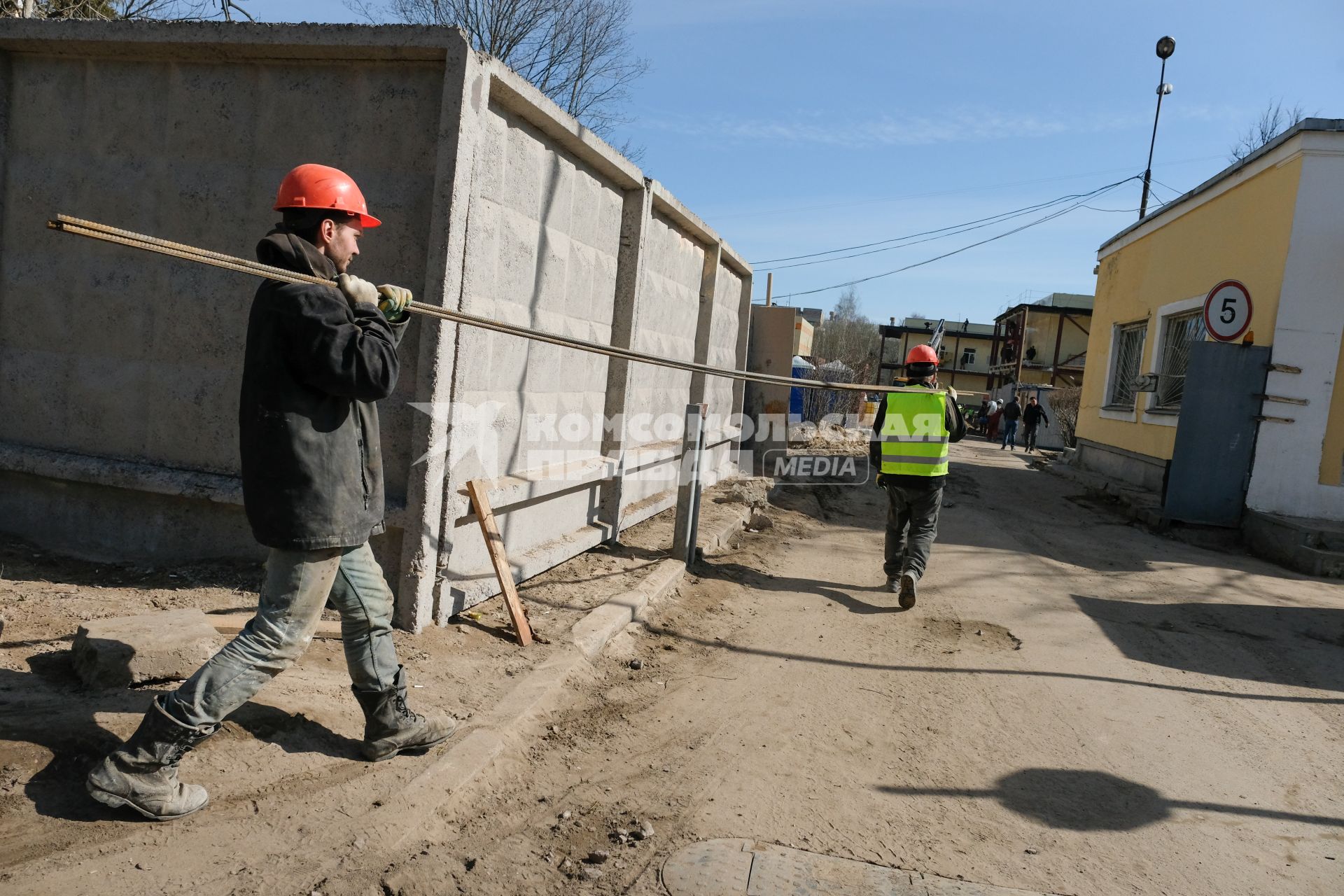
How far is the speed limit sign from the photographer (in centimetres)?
982

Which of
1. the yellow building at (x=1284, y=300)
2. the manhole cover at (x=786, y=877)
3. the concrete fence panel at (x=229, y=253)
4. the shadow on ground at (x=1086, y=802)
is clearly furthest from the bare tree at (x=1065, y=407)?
the manhole cover at (x=786, y=877)

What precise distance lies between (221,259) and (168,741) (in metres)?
1.46

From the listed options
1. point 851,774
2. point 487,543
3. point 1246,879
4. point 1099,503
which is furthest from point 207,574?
point 1099,503

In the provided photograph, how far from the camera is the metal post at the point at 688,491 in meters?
6.78

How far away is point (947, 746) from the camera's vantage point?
4.00 meters

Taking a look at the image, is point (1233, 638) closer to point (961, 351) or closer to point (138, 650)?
point (138, 650)

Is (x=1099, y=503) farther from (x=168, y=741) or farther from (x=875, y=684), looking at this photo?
(x=168, y=741)

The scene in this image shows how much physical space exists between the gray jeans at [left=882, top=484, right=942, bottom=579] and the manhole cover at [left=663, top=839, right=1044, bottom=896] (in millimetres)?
3840

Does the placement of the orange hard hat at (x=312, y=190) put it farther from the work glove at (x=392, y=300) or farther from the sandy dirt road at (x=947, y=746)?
the sandy dirt road at (x=947, y=746)

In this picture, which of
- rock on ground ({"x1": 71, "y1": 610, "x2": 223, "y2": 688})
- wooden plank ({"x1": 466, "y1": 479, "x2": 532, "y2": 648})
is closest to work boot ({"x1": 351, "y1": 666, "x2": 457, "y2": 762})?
rock on ground ({"x1": 71, "y1": 610, "x2": 223, "y2": 688})

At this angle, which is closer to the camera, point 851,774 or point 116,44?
point 851,774

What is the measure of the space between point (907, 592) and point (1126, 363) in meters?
11.7

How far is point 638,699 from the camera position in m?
4.40

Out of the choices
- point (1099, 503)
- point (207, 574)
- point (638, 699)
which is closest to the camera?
point (638, 699)
